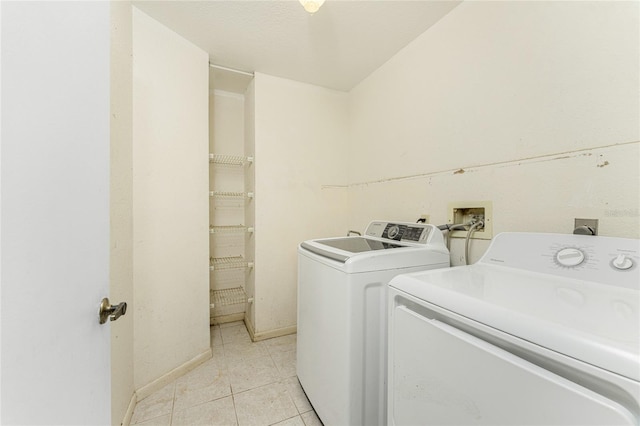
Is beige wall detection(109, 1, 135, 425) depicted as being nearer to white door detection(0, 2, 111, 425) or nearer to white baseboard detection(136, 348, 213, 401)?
white baseboard detection(136, 348, 213, 401)

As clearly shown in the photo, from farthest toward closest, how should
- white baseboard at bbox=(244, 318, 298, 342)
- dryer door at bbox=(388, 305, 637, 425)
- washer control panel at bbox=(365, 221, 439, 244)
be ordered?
1. white baseboard at bbox=(244, 318, 298, 342)
2. washer control panel at bbox=(365, 221, 439, 244)
3. dryer door at bbox=(388, 305, 637, 425)

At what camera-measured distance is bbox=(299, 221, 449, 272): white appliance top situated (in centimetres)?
113

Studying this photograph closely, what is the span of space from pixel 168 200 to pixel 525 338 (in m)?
1.92

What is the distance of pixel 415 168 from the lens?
1.75m

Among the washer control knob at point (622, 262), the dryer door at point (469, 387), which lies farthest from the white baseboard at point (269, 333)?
the washer control knob at point (622, 262)

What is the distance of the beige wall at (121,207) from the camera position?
1208 millimetres

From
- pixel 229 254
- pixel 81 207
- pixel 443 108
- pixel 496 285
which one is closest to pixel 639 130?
pixel 496 285

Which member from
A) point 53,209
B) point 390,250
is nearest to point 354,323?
point 390,250

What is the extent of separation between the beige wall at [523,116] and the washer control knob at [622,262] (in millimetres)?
190

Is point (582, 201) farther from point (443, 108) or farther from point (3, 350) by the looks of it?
point (3, 350)

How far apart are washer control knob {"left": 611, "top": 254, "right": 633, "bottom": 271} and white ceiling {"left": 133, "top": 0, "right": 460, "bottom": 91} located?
153cm

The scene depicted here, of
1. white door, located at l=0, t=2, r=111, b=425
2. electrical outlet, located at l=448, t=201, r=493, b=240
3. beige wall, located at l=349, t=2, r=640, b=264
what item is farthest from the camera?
electrical outlet, located at l=448, t=201, r=493, b=240

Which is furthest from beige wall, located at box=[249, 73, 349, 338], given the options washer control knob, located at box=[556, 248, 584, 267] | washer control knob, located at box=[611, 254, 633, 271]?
washer control knob, located at box=[611, 254, 633, 271]

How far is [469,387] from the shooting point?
24.8 inches
